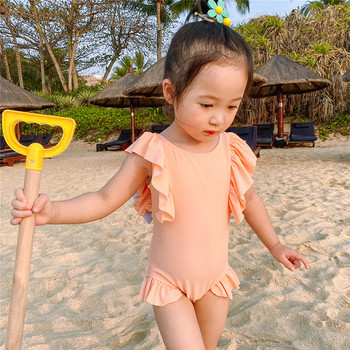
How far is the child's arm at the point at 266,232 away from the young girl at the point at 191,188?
0.09 meters

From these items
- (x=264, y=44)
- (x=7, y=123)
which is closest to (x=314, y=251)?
Answer: (x=7, y=123)

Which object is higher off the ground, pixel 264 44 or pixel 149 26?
pixel 149 26

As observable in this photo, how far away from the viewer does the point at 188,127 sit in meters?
1.10

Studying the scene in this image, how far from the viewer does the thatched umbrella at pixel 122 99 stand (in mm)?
10461

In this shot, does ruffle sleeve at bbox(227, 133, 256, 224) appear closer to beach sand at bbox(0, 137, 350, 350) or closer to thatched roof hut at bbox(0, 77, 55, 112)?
beach sand at bbox(0, 137, 350, 350)

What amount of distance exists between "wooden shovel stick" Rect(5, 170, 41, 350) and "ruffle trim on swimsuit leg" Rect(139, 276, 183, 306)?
1.21ft

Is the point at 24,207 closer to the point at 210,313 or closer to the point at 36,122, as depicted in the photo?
the point at 36,122

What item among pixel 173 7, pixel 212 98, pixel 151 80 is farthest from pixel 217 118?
pixel 173 7

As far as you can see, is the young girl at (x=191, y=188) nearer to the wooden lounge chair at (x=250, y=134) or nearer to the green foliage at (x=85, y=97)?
the wooden lounge chair at (x=250, y=134)

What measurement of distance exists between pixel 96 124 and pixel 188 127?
1517 cm

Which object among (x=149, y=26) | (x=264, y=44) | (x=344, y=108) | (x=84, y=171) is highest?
(x=149, y=26)

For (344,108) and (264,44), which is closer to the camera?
(344,108)

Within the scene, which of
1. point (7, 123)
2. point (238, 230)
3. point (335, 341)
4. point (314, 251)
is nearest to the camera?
point (7, 123)

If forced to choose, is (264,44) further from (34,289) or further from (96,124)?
(34,289)
